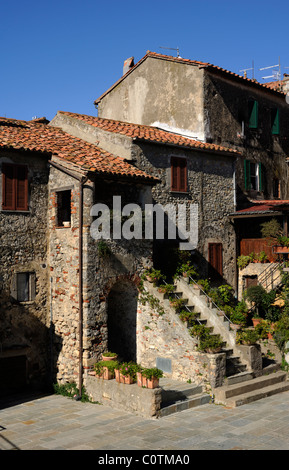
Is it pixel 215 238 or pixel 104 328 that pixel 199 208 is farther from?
pixel 104 328

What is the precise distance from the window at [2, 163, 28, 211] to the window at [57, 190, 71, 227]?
3.42 ft

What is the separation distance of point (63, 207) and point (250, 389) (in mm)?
8332

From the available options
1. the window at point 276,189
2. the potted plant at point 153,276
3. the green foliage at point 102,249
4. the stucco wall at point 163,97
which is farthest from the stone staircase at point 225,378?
the window at point 276,189

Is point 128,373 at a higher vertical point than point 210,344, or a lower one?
lower

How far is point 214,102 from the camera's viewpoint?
68.5ft

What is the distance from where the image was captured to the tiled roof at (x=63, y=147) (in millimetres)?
14797

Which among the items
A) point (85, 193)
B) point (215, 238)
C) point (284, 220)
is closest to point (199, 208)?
point (215, 238)

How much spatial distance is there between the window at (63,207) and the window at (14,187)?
1.04 meters

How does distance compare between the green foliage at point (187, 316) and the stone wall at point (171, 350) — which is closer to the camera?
the stone wall at point (171, 350)

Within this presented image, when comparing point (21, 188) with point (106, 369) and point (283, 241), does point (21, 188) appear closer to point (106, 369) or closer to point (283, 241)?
point (106, 369)

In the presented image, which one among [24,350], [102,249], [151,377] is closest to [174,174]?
[102,249]

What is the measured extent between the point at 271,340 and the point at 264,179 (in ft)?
31.1

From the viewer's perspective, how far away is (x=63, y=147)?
635 inches

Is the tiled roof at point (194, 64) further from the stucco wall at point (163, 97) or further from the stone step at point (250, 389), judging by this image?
the stone step at point (250, 389)
